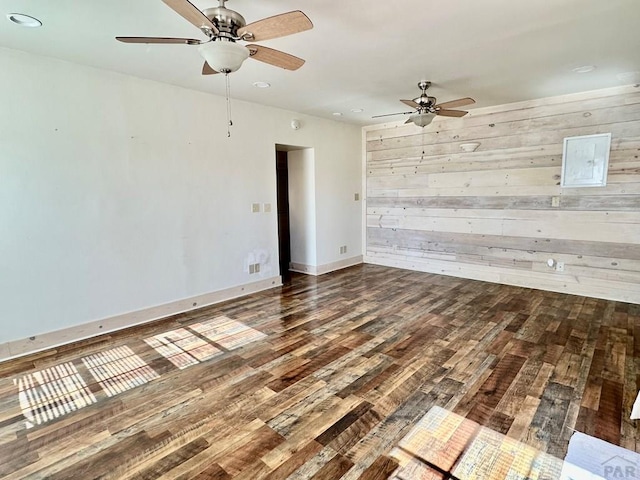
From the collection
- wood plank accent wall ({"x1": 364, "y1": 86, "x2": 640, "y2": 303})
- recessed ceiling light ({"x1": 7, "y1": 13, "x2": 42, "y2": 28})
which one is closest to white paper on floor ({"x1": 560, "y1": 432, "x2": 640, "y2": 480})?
wood plank accent wall ({"x1": 364, "y1": 86, "x2": 640, "y2": 303})

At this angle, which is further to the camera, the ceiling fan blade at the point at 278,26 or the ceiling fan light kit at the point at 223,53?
the ceiling fan light kit at the point at 223,53

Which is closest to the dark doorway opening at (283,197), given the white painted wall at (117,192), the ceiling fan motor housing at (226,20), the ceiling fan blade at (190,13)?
the white painted wall at (117,192)

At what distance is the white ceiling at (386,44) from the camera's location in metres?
2.25

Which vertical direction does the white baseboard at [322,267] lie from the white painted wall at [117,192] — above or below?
below

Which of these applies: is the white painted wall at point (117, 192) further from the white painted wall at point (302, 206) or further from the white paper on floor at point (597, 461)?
the white paper on floor at point (597, 461)

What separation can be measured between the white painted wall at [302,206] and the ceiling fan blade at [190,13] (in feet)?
12.0

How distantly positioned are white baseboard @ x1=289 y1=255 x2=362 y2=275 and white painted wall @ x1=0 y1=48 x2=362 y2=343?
103cm

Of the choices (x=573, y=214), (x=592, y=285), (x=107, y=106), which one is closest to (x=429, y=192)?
(x=573, y=214)

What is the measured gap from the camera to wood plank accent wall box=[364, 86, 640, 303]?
164 inches

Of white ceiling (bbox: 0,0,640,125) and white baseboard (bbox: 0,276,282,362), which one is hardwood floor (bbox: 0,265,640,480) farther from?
white ceiling (bbox: 0,0,640,125)

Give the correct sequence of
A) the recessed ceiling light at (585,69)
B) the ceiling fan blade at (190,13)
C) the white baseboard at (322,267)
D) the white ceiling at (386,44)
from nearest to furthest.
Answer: the ceiling fan blade at (190,13) → the white ceiling at (386,44) → the recessed ceiling light at (585,69) → the white baseboard at (322,267)

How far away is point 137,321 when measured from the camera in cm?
376

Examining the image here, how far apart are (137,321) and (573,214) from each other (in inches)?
214

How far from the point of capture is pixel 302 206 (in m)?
5.92
